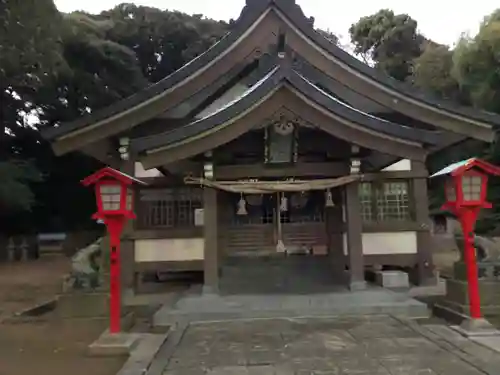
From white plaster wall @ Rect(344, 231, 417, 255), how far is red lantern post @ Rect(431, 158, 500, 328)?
3.73 m

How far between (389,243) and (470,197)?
4114 mm

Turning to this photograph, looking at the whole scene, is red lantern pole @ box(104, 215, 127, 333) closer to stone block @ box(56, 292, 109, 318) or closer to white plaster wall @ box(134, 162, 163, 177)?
stone block @ box(56, 292, 109, 318)

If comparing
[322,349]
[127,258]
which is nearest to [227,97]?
[127,258]

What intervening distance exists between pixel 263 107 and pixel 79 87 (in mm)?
23401

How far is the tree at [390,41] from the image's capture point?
132 feet

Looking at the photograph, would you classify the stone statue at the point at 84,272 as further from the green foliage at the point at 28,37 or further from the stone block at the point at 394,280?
the green foliage at the point at 28,37

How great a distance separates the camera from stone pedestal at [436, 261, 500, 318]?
8.67m

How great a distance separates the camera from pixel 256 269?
12367mm

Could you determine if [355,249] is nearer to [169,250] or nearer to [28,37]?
[169,250]

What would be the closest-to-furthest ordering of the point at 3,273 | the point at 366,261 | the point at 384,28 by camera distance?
the point at 366,261
the point at 3,273
the point at 384,28

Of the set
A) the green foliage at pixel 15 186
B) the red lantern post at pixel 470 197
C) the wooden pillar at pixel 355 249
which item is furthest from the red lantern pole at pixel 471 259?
the green foliage at pixel 15 186

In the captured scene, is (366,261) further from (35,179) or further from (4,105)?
(4,105)

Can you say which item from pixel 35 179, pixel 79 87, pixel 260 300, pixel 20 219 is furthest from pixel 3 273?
pixel 260 300

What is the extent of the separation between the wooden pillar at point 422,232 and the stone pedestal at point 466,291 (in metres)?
2.29
